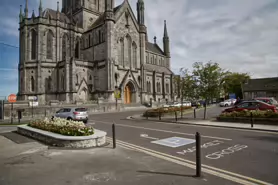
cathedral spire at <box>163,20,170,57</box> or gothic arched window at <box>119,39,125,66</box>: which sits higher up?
cathedral spire at <box>163,20,170,57</box>

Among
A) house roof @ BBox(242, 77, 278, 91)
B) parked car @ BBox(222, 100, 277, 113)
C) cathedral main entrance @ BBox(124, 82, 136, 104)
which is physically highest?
house roof @ BBox(242, 77, 278, 91)

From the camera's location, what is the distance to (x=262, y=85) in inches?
2418

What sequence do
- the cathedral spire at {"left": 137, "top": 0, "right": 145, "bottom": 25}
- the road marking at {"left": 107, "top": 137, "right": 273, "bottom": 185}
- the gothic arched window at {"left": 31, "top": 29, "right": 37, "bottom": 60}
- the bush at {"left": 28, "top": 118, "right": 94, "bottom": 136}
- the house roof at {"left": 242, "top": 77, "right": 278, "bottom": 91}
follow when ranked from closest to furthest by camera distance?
the road marking at {"left": 107, "top": 137, "right": 273, "bottom": 185} → the bush at {"left": 28, "top": 118, "right": 94, "bottom": 136} → the gothic arched window at {"left": 31, "top": 29, "right": 37, "bottom": 60} → the cathedral spire at {"left": 137, "top": 0, "right": 145, "bottom": 25} → the house roof at {"left": 242, "top": 77, "right": 278, "bottom": 91}

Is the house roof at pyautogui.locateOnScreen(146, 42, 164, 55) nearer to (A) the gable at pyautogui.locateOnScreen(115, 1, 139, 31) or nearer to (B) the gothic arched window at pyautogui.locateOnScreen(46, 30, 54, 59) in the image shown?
(A) the gable at pyautogui.locateOnScreen(115, 1, 139, 31)

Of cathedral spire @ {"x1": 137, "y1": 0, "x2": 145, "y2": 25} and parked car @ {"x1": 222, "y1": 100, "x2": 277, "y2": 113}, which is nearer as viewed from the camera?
parked car @ {"x1": 222, "y1": 100, "x2": 277, "y2": 113}

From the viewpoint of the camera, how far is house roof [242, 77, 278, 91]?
59.3 meters

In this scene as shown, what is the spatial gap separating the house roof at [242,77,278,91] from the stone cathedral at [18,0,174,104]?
121 ft

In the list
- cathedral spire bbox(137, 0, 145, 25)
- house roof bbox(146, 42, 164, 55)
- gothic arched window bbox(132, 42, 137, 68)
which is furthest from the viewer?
house roof bbox(146, 42, 164, 55)

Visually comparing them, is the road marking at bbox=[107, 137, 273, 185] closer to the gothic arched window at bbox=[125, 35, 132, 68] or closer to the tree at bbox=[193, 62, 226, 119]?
the tree at bbox=[193, 62, 226, 119]

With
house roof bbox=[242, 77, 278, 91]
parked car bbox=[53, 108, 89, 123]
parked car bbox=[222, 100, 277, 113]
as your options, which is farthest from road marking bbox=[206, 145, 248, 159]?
house roof bbox=[242, 77, 278, 91]

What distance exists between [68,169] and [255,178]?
488 centimetres

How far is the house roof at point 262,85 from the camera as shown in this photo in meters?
59.3

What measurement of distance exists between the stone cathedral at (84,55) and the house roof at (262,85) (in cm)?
3680

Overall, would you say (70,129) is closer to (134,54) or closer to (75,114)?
(75,114)
